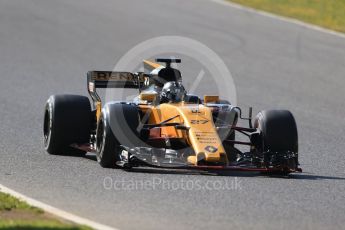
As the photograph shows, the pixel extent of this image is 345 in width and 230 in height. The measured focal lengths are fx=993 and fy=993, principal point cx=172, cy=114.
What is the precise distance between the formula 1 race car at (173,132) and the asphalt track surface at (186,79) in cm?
19

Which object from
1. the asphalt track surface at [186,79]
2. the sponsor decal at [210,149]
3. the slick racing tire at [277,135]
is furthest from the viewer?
the slick racing tire at [277,135]

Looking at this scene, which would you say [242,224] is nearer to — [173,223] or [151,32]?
[173,223]

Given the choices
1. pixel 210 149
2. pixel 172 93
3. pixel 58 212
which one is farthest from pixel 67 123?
pixel 58 212

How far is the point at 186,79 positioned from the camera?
21266mm

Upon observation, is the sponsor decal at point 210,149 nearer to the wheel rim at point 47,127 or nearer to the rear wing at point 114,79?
the rear wing at point 114,79

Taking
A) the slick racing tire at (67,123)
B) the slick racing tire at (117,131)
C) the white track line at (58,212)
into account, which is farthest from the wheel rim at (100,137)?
the white track line at (58,212)

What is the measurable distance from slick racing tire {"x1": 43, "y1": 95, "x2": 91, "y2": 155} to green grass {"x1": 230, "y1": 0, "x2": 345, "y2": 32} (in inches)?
580

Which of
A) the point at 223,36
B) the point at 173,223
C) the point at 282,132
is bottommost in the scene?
the point at 173,223

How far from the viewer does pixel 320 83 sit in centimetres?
2062

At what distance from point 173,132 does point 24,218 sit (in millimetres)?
3410

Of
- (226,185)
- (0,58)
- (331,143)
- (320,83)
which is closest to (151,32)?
(0,58)

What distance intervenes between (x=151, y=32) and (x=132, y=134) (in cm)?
1512

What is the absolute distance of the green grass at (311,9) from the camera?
2669 centimetres

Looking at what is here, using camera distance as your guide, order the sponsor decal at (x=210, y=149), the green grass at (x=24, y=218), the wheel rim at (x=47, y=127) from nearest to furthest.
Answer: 1. the green grass at (x=24, y=218)
2. the sponsor decal at (x=210, y=149)
3. the wheel rim at (x=47, y=127)
